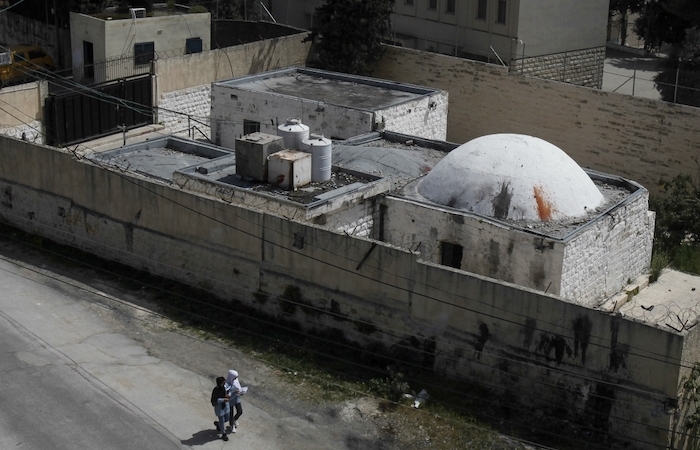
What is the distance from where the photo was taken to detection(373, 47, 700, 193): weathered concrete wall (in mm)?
36625

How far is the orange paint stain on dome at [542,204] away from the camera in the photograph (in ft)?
83.3

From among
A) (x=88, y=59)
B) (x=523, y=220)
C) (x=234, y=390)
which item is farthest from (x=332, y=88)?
(x=234, y=390)

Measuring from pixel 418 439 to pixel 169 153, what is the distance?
44.0ft

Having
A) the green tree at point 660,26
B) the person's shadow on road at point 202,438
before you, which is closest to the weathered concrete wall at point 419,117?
the person's shadow on road at point 202,438

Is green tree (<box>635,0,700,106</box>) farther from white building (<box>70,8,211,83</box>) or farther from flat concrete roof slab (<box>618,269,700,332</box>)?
white building (<box>70,8,211,83</box>)

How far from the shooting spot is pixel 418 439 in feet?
69.4

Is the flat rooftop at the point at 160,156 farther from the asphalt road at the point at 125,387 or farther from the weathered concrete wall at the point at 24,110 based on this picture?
the weathered concrete wall at the point at 24,110

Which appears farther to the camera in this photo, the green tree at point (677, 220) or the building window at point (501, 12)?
the building window at point (501, 12)

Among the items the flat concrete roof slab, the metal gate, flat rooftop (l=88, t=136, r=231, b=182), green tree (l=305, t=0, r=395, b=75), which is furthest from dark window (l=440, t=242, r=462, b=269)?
green tree (l=305, t=0, r=395, b=75)

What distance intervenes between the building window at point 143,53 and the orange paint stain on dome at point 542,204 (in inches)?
918

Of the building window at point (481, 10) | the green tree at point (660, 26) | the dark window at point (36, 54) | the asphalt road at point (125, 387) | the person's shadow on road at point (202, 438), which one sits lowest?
the person's shadow on road at point (202, 438)

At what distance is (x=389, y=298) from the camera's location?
2355cm

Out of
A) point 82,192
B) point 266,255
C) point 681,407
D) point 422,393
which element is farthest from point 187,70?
point 681,407

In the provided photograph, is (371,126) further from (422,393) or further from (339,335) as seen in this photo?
(422,393)
